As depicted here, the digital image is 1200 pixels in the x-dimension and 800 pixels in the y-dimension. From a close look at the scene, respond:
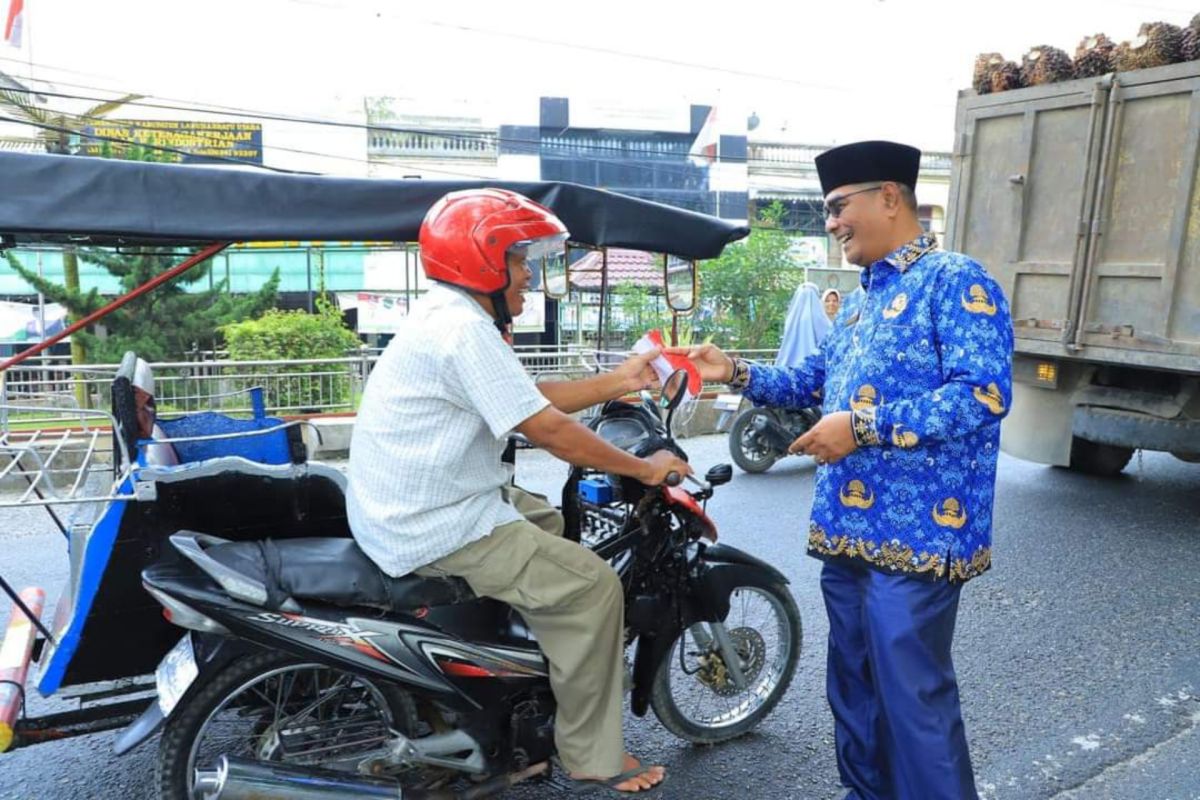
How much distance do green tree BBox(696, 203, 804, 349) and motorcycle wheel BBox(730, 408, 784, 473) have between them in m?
7.08

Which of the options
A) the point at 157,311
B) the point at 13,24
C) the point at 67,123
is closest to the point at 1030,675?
the point at 157,311

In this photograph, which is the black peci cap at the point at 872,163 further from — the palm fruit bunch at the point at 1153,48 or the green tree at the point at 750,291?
the green tree at the point at 750,291

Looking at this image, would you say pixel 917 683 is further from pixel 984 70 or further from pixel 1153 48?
pixel 984 70

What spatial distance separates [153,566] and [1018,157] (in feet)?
20.4

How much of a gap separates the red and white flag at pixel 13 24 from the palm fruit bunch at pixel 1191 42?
67.0 feet

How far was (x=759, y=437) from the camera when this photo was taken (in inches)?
306

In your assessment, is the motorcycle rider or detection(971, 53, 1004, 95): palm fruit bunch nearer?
the motorcycle rider

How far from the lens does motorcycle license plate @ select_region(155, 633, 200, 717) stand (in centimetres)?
226

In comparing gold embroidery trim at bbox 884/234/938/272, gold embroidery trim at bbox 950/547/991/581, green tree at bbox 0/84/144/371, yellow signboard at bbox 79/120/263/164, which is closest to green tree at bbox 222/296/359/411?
green tree at bbox 0/84/144/371

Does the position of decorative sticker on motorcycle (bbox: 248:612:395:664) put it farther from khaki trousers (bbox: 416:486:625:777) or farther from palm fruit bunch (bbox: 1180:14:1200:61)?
palm fruit bunch (bbox: 1180:14:1200:61)

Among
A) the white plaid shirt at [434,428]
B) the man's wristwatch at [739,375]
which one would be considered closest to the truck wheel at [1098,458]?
the man's wristwatch at [739,375]

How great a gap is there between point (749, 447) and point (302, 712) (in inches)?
224

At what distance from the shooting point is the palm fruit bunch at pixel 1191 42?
217 inches

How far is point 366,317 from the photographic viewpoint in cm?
1867
